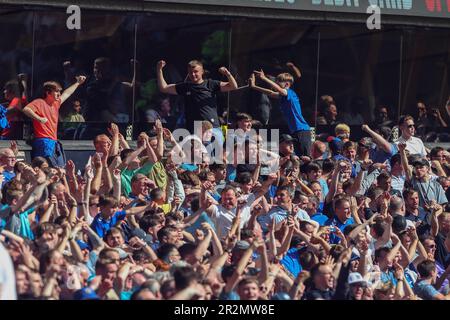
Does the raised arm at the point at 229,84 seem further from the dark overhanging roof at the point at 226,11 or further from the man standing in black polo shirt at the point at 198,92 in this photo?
the dark overhanging roof at the point at 226,11

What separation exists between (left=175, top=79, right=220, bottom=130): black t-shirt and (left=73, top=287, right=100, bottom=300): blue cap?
5.98 metres

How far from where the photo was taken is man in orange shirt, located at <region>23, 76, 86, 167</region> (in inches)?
611

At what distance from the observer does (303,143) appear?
1731cm

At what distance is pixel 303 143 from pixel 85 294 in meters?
7.23

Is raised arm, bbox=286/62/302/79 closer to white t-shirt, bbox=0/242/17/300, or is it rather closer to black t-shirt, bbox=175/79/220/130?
black t-shirt, bbox=175/79/220/130

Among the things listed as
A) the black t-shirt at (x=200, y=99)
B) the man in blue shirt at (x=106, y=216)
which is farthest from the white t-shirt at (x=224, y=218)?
the black t-shirt at (x=200, y=99)

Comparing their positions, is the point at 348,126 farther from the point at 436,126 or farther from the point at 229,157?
the point at 229,157

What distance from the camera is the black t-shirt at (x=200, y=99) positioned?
16.2 m

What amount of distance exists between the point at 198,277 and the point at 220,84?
19.0ft

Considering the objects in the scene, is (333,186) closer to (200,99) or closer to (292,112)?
(200,99)

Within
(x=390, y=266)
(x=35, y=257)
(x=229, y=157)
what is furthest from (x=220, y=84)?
Result: (x=35, y=257)

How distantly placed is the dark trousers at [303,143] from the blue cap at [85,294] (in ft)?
22.7

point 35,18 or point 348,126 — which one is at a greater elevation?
point 35,18
